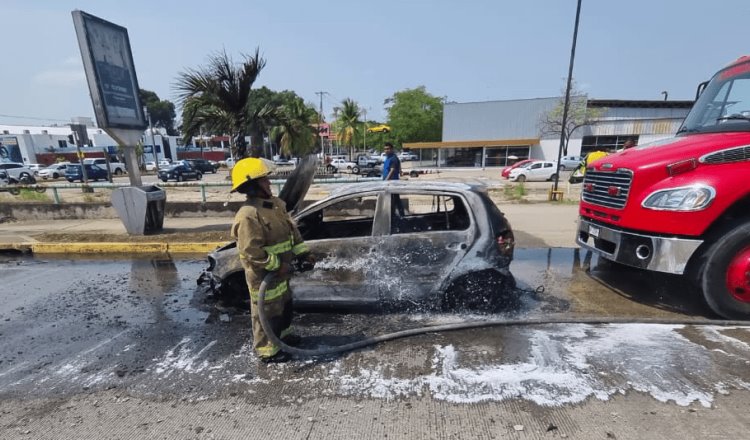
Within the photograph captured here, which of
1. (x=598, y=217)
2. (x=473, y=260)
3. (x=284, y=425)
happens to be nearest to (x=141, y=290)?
(x=284, y=425)

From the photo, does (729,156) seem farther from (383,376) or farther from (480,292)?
(383,376)

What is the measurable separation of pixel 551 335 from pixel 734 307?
1.86 meters

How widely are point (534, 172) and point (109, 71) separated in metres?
22.4

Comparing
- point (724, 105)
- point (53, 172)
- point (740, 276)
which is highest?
point (724, 105)

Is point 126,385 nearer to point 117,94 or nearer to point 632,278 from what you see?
point 632,278

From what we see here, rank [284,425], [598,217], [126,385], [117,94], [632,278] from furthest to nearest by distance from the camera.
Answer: [117,94], [632,278], [598,217], [126,385], [284,425]

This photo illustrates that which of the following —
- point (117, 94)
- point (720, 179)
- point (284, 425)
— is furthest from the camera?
point (117, 94)

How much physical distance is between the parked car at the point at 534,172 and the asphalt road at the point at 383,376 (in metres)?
20.3

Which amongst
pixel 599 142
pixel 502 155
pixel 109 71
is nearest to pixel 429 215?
pixel 109 71

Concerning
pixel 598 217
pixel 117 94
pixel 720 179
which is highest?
pixel 117 94

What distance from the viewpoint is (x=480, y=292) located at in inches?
153

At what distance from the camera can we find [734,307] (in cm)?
358

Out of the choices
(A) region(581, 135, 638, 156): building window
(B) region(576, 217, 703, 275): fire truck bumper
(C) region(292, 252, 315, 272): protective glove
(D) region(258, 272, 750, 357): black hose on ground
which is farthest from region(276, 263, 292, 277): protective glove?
(A) region(581, 135, 638, 156): building window

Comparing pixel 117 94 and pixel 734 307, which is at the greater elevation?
pixel 117 94
